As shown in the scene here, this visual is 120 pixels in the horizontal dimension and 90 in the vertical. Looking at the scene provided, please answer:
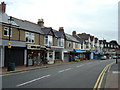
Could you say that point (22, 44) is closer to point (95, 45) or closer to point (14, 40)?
point (14, 40)

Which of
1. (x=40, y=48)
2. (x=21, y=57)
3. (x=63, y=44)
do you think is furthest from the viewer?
(x=63, y=44)

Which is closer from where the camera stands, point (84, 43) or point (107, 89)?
point (107, 89)

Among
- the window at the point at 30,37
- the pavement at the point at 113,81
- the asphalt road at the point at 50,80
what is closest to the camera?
the pavement at the point at 113,81

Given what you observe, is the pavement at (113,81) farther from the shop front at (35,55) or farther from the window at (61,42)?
the window at (61,42)

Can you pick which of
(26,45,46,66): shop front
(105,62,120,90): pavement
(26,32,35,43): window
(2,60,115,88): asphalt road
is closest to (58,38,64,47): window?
(26,45,46,66): shop front

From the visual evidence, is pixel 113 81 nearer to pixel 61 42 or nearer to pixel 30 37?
pixel 30 37

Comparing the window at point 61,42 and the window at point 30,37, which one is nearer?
the window at point 30,37

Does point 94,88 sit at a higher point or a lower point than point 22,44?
lower

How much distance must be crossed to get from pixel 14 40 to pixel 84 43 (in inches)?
1667

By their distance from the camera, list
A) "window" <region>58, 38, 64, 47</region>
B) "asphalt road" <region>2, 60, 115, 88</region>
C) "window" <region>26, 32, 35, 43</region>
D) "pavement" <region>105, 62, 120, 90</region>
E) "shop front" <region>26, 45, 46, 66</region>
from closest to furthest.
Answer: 1. "pavement" <region>105, 62, 120, 90</region>
2. "asphalt road" <region>2, 60, 115, 88</region>
3. "shop front" <region>26, 45, 46, 66</region>
4. "window" <region>26, 32, 35, 43</region>
5. "window" <region>58, 38, 64, 47</region>

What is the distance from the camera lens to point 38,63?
30031 millimetres

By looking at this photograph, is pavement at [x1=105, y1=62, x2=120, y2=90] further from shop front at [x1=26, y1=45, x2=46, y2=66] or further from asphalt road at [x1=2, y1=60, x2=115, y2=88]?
shop front at [x1=26, y1=45, x2=46, y2=66]

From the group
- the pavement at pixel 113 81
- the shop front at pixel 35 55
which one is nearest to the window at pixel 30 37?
the shop front at pixel 35 55

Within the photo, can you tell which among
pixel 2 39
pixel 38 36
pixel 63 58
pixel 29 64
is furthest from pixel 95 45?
pixel 2 39
